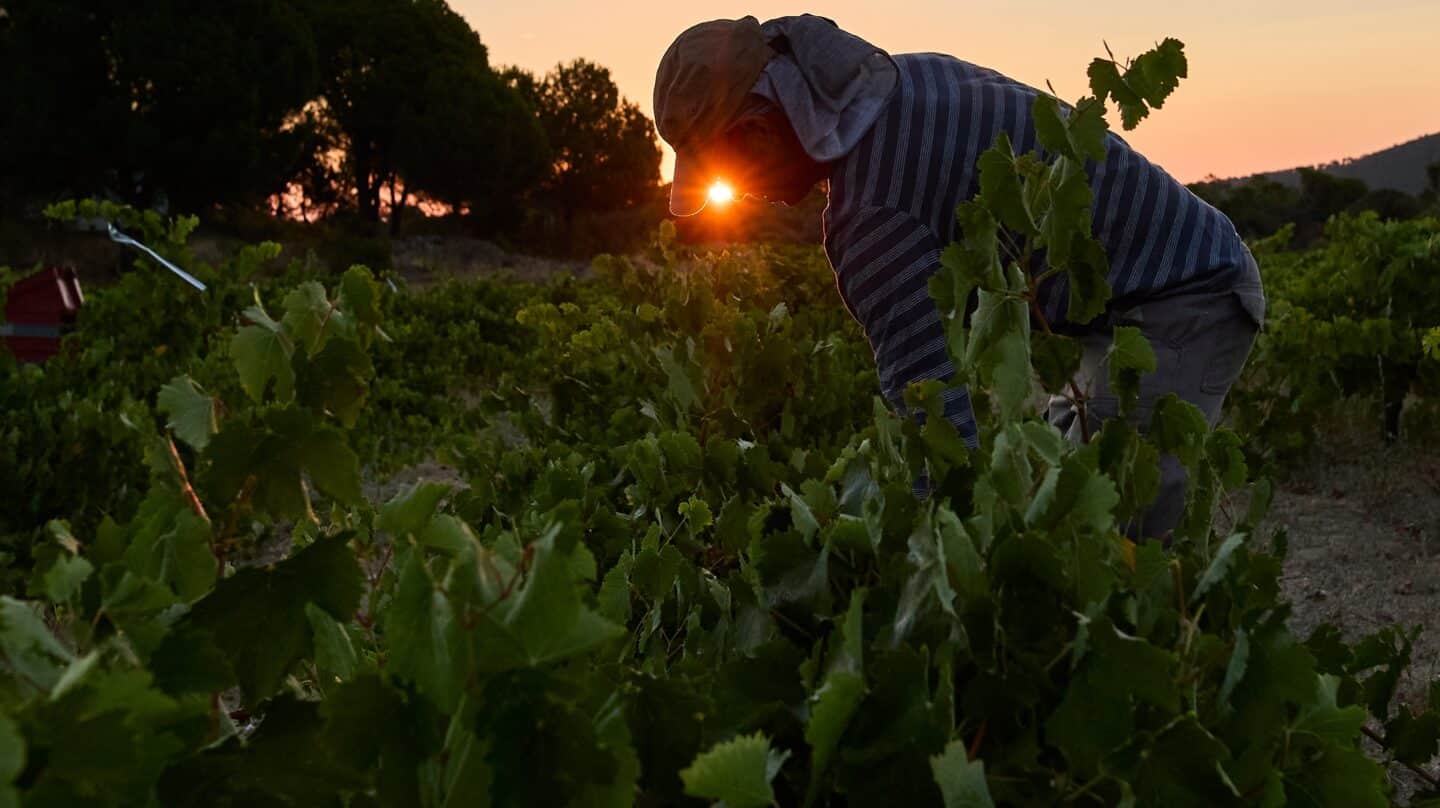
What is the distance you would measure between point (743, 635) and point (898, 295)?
5.82ft

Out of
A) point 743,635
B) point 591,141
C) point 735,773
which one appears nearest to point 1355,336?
point 743,635

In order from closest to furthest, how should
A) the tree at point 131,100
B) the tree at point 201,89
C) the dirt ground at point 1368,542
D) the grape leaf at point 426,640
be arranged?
the grape leaf at point 426,640
the dirt ground at point 1368,542
the tree at point 131,100
the tree at point 201,89

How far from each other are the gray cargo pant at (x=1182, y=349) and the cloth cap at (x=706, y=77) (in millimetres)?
1058

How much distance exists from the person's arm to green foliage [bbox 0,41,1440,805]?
1274 mm

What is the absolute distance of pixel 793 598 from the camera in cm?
121

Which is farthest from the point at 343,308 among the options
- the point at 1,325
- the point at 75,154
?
the point at 75,154

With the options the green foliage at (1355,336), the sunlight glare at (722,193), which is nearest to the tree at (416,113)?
the green foliage at (1355,336)

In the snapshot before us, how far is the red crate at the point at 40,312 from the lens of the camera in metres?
7.21

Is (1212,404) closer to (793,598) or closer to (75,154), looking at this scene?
(793,598)

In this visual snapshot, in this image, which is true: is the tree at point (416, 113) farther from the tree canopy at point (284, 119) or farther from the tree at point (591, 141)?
the tree at point (591, 141)

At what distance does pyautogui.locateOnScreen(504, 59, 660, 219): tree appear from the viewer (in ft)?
170

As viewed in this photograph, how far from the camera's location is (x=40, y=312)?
24.3 feet

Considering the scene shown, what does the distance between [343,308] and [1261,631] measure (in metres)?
0.86

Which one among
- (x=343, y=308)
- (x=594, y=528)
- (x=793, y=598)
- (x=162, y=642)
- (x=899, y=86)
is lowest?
(x=594, y=528)
